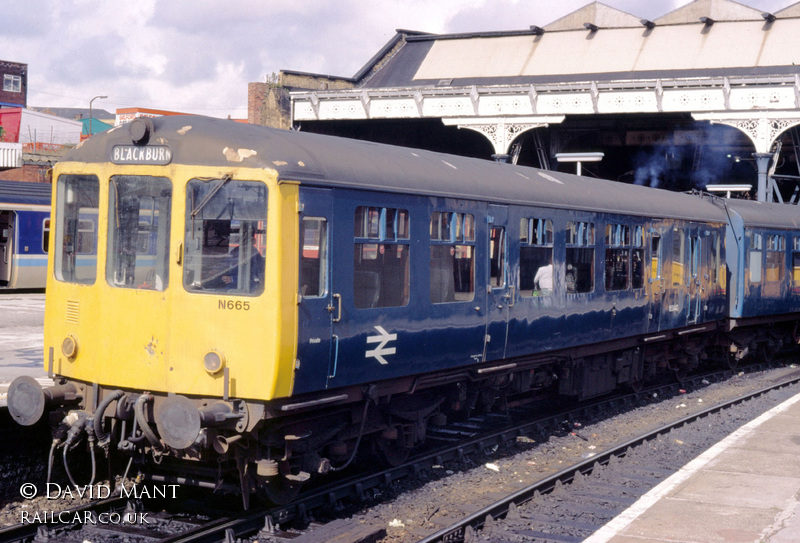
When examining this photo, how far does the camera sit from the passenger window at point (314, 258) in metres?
6.98

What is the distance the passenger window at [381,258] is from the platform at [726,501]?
2.61 metres

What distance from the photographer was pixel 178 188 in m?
6.93

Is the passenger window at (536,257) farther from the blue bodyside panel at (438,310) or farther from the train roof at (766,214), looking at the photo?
the train roof at (766,214)

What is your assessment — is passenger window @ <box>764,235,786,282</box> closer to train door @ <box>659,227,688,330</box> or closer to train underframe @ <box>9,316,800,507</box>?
train door @ <box>659,227,688,330</box>

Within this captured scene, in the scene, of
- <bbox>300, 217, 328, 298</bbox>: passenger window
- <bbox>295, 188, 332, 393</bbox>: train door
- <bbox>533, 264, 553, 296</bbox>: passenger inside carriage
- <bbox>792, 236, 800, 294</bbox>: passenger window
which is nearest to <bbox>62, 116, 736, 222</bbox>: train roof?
<bbox>295, 188, 332, 393</bbox>: train door

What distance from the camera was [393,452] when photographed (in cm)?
893

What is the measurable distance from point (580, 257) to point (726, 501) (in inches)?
160

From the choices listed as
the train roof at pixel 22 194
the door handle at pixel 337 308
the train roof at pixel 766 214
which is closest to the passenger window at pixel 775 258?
the train roof at pixel 766 214

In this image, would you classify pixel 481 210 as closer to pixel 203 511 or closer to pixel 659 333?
pixel 203 511

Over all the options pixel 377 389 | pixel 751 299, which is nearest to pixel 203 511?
pixel 377 389

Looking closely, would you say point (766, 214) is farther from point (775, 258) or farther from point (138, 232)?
point (138, 232)

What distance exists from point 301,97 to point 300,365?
27.9 metres

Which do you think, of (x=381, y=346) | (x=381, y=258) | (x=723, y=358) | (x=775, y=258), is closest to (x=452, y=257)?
(x=381, y=258)

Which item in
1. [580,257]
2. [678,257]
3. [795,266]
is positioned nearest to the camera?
[580,257]
